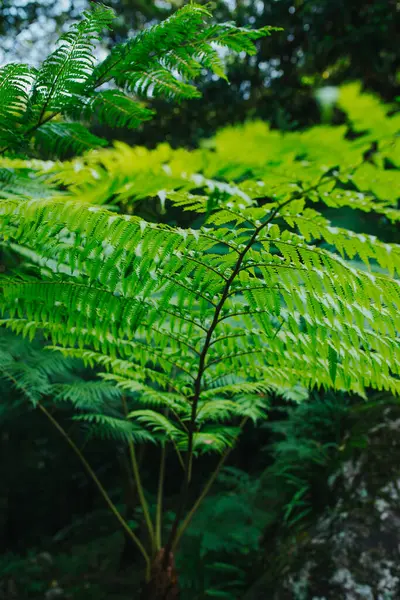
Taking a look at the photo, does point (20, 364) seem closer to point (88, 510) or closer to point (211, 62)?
point (211, 62)

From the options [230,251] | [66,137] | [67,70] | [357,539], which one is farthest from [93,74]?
[357,539]

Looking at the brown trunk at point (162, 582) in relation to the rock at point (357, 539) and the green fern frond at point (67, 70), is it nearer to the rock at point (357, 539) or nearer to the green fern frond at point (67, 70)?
the rock at point (357, 539)

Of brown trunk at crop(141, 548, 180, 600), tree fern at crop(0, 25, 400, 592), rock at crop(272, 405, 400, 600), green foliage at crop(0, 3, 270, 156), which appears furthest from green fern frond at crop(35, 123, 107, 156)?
rock at crop(272, 405, 400, 600)

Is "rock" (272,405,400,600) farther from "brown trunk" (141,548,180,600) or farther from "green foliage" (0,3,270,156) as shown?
"green foliage" (0,3,270,156)

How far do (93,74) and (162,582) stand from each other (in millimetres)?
1674

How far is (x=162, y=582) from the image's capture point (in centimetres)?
147

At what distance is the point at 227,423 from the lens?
326 cm

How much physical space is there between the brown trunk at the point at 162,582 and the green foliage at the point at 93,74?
57.3 inches

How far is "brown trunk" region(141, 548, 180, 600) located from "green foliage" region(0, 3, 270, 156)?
1.45 metres

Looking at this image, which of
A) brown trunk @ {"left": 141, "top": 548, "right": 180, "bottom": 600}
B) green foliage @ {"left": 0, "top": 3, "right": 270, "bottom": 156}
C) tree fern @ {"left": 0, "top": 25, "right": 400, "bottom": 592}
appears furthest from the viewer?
brown trunk @ {"left": 141, "top": 548, "right": 180, "bottom": 600}

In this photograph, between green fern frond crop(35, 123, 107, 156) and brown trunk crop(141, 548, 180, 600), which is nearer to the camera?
green fern frond crop(35, 123, 107, 156)

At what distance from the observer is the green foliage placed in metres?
1.00

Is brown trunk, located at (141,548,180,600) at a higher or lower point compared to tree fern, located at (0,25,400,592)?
lower

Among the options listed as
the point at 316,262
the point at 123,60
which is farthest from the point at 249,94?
the point at 316,262
